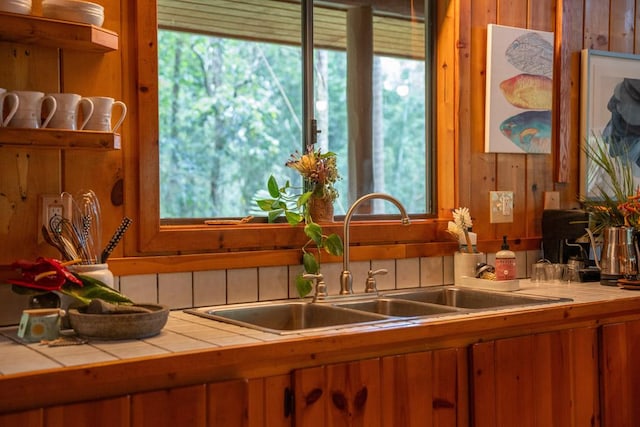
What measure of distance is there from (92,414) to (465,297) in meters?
1.49

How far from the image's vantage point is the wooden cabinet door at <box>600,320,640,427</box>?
2.22 metres

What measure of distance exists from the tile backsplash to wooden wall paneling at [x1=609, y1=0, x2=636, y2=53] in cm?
128

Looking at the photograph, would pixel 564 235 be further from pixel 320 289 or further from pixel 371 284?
pixel 320 289

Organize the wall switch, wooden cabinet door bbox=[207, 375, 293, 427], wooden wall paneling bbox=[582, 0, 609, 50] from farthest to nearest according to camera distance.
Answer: wooden wall paneling bbox=[582, 0, 609, 50]
the wall switch
wooden cabinet door bbox=[207, 375, 293, 427]

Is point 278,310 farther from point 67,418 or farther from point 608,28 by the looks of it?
point 608,28

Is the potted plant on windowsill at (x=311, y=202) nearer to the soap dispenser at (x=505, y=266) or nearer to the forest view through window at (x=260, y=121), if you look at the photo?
the forest view through window at (x=260, y=121)

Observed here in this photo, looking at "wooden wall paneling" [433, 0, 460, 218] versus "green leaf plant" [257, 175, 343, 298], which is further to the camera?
"wooden wall paneling" [433, 0, 460, 218]

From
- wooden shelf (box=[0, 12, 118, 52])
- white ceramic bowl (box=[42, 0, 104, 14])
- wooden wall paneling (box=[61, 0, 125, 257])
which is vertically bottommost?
wooden wall paneling (box=[61, 0, 125, 257])

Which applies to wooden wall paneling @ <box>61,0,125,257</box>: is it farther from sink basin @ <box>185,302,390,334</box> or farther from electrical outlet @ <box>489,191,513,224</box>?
electrical outlet @ <box>489,191,513,224</box>

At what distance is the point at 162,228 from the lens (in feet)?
7.11

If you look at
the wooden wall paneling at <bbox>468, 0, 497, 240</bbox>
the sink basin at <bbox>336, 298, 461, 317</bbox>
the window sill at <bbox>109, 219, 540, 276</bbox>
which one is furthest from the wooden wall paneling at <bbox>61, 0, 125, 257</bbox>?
the wooden wall paneling at <bbox>468, 0, 497, 240</bbox>

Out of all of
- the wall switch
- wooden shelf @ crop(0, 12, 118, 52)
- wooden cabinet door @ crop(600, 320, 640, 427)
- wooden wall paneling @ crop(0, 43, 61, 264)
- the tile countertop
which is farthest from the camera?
the wall switch

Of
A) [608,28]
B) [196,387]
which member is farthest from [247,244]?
[608,28]

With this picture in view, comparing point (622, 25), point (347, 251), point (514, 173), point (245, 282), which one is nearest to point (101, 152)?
point (245, 282)
